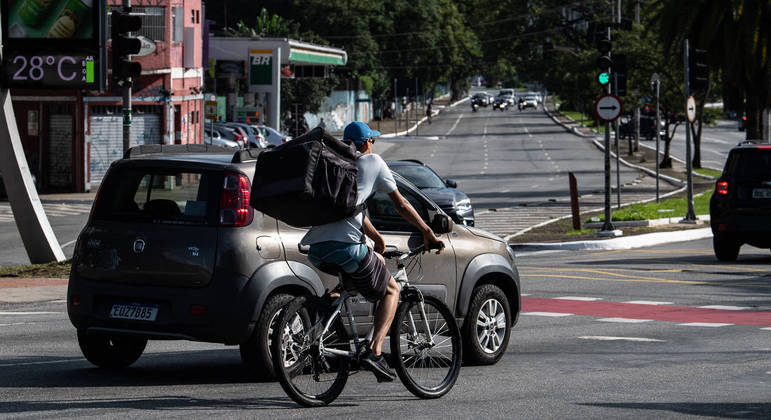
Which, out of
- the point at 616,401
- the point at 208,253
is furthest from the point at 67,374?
the point at 616,401

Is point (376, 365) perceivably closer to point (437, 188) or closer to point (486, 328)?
point (486, 328)

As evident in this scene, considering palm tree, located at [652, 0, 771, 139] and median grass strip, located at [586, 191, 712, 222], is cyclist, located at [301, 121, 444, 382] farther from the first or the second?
palm tree, located at [652, 0, 771, 139]

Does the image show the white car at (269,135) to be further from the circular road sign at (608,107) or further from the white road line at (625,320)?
the white road line at (625,320)

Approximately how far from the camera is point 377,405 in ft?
27.5

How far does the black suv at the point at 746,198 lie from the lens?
20344 millimetres

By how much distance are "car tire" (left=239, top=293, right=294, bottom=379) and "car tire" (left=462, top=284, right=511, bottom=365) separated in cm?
169

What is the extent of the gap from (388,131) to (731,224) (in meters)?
77.0

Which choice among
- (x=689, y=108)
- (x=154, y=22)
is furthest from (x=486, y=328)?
(x=154, y=22)

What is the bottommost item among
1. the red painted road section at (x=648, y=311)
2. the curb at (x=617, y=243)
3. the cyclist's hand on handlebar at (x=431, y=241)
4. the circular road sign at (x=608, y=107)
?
the curb at (x=617, y=243)

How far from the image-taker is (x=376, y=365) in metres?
8.18

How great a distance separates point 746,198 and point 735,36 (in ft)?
64.8

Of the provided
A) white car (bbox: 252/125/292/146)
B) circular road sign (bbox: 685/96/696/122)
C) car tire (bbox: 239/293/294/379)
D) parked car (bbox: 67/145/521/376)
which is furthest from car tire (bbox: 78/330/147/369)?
white car (bbox: 252/125/292/146)

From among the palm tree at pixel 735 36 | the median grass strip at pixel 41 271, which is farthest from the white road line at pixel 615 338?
the palm tree at pixel 735 36

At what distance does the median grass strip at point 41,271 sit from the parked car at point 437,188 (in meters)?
6.79
